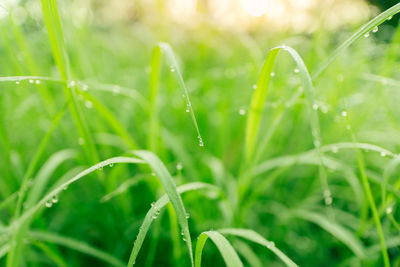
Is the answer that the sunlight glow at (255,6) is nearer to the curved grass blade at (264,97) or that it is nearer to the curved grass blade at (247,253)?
the curved grass blade at (264,97)

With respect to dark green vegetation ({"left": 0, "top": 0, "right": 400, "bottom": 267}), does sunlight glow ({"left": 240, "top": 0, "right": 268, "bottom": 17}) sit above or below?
above

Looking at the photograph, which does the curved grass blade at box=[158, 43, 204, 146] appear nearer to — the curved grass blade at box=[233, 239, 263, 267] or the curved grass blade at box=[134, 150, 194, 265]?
the curved grass blade at box=[134, 150, 194, 265]

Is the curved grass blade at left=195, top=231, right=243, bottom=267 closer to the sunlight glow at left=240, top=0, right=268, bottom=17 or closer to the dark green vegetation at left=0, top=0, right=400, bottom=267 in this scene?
the dark green vegetation at left=0, top=0, right=400, bottom=267

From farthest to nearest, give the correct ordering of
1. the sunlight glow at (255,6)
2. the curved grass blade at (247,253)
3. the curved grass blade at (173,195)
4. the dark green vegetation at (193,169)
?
the sunlight glow at (255,6) → the curved grass blade at (247,253) → the dark green vegetation at (193,169) → the curved grass blade at (173,195)

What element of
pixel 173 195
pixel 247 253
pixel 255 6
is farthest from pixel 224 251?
pixel 255 6

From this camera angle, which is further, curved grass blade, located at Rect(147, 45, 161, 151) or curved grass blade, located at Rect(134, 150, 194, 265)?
curved grass blade, located at Rect(147, 45, 161, 151)

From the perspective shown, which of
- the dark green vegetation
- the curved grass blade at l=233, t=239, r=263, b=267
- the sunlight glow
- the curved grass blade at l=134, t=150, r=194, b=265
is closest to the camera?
the curved grass blade at l=134, t=150, r=194, b=265

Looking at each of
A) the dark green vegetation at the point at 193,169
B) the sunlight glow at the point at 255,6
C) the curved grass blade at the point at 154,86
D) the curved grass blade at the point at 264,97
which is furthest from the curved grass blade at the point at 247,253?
the sunlight glow at the point at 255,6

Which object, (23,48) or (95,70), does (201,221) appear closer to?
(23,48)

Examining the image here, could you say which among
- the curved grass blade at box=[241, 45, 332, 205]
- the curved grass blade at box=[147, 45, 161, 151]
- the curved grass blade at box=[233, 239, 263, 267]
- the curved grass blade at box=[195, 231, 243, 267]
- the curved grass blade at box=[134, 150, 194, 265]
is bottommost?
the curved grass blade at box=[233, 239, 263, 267]

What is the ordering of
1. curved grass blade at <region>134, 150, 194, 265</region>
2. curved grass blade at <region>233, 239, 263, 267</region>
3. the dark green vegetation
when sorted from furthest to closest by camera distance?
1. curved grass blade at <region>233, 239, 263, 267</region>
2. the dark green vegetation
3. curved grass blade at <region>134, 150, 194, 265</region>

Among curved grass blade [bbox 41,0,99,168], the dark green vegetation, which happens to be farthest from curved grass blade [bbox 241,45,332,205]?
curved grass blade [bbox 41,0,99,168]
